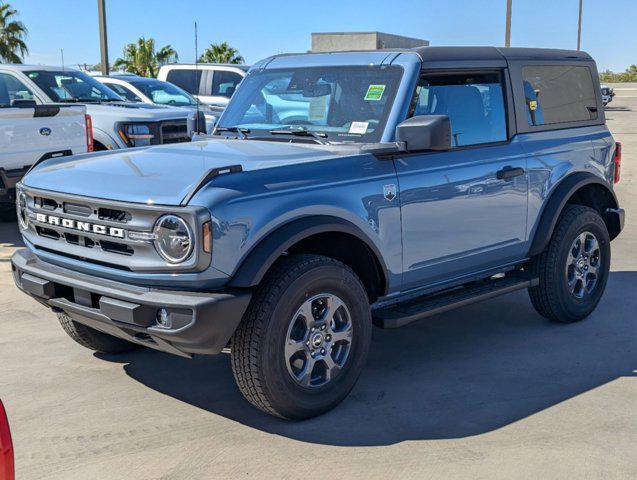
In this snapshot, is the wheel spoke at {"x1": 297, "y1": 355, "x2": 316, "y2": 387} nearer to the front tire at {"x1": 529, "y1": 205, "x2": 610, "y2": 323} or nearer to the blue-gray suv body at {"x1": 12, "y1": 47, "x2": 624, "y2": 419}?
the blue-gray suv body at {"x1": 12, "y1": 47, "x2": 624, "y2": 419}

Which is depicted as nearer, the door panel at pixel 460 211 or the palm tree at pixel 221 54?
the door panel at pixel 460 211

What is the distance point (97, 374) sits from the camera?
16.2 ft

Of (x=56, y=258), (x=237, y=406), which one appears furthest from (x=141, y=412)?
(x=56, y=258)

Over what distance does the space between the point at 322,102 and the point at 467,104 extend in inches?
37.5

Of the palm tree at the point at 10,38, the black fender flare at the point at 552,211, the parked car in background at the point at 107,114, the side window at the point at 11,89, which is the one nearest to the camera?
the black fender flare at the point at 552,211

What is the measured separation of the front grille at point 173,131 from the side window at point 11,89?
1713mm

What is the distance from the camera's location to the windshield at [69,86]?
35.2 ft

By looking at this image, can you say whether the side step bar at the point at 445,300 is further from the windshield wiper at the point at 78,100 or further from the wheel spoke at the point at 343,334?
the windshield wiper at the point at 78,100

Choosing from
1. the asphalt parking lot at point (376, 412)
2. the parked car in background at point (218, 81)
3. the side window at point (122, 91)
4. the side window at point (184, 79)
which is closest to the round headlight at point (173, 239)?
the asphalt parking lot at point (376, 412)

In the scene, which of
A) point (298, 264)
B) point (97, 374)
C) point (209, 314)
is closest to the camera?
point (209, 314)

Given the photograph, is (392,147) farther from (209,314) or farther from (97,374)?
(97,374)

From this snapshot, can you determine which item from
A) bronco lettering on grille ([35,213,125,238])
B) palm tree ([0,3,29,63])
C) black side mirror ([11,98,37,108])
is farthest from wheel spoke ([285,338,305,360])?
palm tree ([0,3,29,63])

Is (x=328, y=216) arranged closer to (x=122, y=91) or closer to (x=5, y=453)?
(x=5, y=453)

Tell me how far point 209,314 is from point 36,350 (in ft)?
7.32
